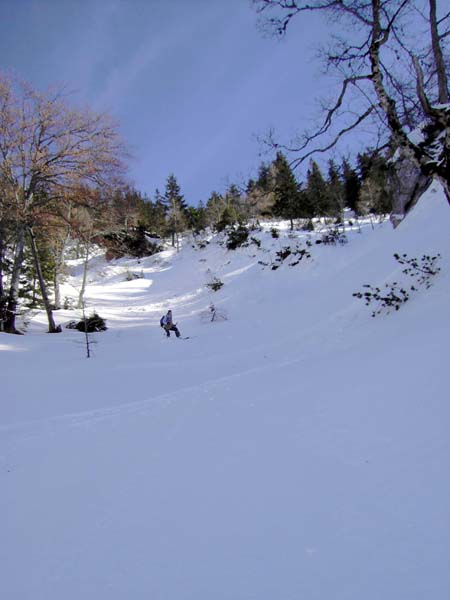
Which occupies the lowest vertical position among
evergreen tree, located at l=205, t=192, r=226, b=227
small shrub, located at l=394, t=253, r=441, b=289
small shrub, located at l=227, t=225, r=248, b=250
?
small shrub, located at l=394, t=253, r=441, b=289

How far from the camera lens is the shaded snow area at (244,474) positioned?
1.69 m

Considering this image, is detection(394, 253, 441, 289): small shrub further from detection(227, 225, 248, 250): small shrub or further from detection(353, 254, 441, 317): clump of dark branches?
detection(227, 225, 248, 250): small shrub

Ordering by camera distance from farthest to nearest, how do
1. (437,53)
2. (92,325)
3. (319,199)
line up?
(319,199)
(92,325)
(437,53)

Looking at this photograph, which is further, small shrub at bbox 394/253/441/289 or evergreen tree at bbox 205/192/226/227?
evergreen tree at bbox 205/192/226/227

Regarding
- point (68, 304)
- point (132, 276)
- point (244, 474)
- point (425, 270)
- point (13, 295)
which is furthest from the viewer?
point (132, 276)

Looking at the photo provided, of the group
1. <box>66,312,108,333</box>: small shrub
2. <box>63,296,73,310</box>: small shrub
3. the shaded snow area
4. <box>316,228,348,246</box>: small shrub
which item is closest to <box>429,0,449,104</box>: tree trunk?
the shaded snow area

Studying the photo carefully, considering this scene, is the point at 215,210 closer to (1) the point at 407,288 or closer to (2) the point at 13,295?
(2) the point at 13,295

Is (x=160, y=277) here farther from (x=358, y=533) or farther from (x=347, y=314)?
(x=358, y=533)

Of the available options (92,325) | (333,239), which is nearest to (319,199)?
(333,239)

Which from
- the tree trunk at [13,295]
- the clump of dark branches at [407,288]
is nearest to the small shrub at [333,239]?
the clump of dark branches at [407,288]

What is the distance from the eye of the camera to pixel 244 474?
257 centimetres

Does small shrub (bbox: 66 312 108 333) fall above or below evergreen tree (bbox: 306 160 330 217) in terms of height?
below

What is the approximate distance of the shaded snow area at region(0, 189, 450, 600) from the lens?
1.69 m

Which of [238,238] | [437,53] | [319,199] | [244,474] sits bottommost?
[244,474]
